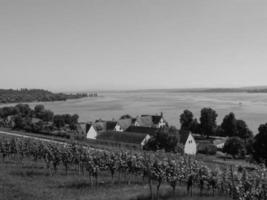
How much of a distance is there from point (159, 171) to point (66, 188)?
540 cm

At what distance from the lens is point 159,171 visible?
50.3ft

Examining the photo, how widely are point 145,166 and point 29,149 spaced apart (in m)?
13.7

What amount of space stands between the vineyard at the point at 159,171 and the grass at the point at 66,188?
0.44 m

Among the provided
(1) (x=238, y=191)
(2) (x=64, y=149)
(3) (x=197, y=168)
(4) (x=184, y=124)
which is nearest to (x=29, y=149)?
(2) (x=64, y=149)

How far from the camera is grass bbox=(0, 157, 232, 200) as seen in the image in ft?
46.6

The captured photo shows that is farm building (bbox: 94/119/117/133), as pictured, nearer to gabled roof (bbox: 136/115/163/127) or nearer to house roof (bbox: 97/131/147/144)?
house roof (bbox: 97/131/147/144)

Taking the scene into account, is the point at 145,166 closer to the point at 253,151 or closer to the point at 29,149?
the point at 29,149

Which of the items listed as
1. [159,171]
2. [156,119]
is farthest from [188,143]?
[159,171]

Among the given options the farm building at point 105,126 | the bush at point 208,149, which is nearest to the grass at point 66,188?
the bush at point 208,149

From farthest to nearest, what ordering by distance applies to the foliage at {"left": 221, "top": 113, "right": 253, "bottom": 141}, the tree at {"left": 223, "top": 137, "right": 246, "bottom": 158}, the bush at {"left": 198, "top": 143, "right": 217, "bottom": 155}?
the foliage at {"left": 221, "top": 113, "right": 253, "bottom": 141} → the bush at {"left": 198, "top": 143, "right": 217, "bottom": 155} → the tree at {"left": 223, "top": 137, "right": 246, "bottom": 158}

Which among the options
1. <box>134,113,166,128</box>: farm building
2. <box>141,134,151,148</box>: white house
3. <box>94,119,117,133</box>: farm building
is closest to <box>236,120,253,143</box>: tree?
<box>134,113,166,128</box>: farm building

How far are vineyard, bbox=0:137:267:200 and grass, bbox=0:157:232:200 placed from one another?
44cm

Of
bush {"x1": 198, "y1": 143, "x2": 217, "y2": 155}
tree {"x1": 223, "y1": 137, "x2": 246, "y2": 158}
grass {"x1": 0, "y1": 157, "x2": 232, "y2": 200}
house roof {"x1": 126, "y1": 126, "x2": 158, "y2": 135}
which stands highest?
grass {"x1": 0, "y1": 157, "x2": 232, "y2": 200}

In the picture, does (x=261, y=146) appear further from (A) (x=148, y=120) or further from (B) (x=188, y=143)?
(A) (x=148, y=120)
